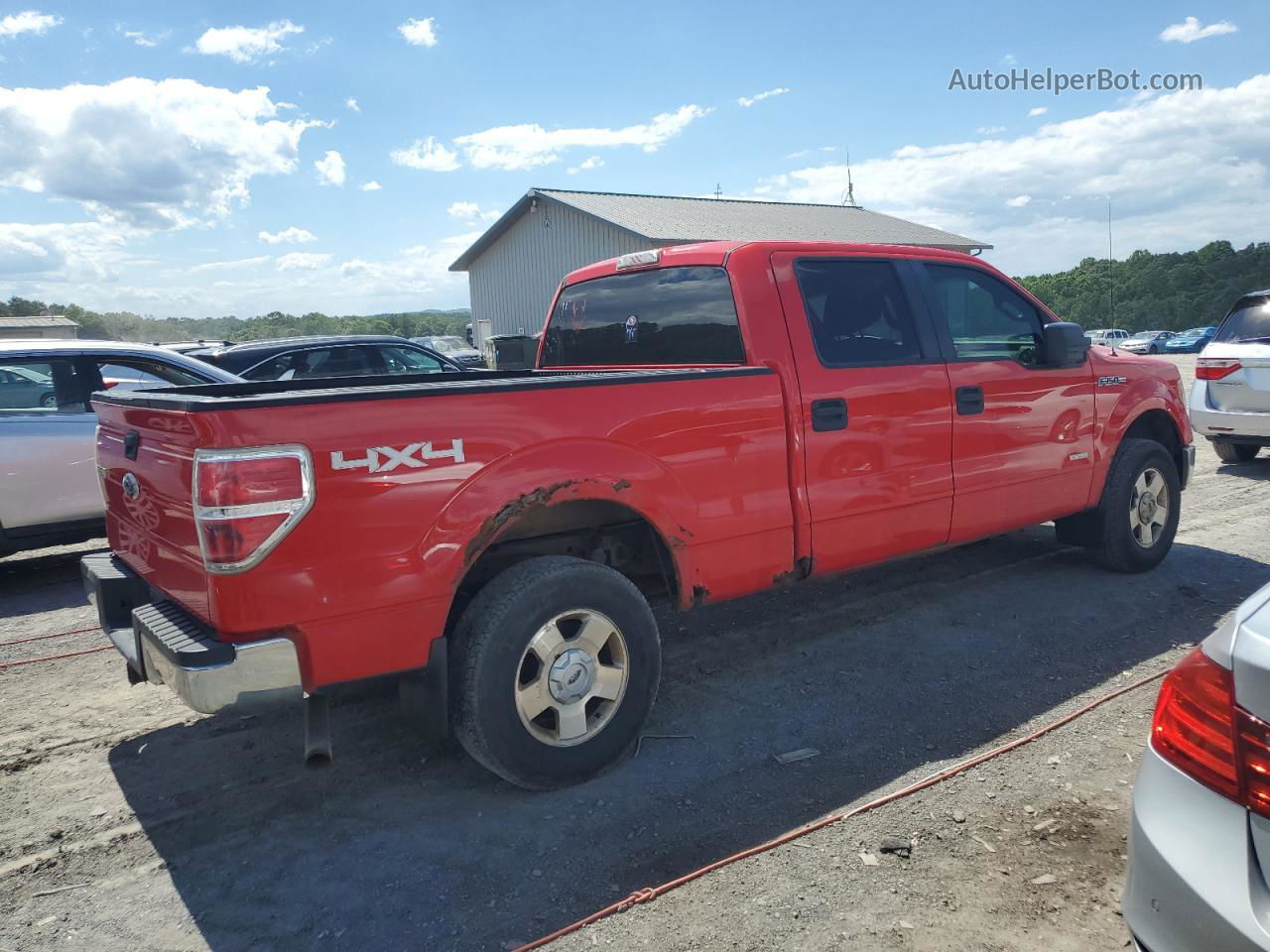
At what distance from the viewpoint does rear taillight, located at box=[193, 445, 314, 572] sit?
2617mm

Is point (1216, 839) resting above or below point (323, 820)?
above

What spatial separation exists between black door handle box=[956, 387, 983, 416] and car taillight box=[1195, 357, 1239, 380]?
5.67m

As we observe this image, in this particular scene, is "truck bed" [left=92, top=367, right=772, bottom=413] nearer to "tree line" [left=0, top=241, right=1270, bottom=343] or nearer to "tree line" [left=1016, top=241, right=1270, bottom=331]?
"tree line" [left=0, top=241, right=1270, bottom=343]

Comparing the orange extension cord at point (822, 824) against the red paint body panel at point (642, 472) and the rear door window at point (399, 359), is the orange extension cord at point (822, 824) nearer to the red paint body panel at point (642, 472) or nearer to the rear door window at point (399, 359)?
the red paint body panel at point (642, 472)

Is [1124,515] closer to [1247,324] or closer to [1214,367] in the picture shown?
[1214,367]

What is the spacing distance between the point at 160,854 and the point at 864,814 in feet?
7.71

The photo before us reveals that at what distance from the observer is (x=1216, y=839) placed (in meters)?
1.72

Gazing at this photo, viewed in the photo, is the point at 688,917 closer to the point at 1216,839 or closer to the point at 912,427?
the point at 1216,839

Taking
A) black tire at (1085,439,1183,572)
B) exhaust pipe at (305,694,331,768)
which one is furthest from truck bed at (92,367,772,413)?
Answer: black tire at (1085,439,1183,572)

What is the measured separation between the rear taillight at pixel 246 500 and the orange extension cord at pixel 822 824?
4.50 ft

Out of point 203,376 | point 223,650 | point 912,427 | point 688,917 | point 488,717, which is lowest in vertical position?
point 688,917

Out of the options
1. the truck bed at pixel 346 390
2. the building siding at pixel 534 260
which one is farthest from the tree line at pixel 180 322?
the truck bed at pixel 346 390

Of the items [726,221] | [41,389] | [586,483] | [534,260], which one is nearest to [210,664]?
[586,483]

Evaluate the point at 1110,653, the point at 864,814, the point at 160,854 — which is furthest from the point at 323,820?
the point at 1110,653
